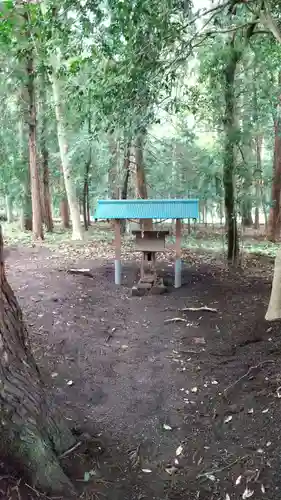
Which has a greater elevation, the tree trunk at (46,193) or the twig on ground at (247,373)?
the tree trunk at (46,193)

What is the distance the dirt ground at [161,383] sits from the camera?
10.7ft

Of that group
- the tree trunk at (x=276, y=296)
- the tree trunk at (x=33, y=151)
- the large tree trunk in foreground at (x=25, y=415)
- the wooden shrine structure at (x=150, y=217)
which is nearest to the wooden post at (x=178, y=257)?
the wooden shrine structure at (x=150, y=217)

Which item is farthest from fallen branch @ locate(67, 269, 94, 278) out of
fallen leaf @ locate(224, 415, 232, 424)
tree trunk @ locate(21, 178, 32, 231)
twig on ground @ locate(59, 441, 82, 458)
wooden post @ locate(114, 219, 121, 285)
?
tree trunk @ locate(21, 178, 32, 231)

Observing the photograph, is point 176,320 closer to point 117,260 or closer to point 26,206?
point 117,260

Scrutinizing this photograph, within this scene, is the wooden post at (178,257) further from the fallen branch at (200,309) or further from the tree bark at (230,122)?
the tree bark at (230,122)

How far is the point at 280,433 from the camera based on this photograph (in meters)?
3.58

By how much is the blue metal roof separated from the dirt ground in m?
1.53

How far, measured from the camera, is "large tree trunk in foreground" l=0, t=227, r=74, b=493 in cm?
268

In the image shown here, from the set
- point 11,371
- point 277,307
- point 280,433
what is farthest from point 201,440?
point 277,307

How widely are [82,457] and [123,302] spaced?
4870 millimetres

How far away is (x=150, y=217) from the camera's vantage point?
8.44 meters

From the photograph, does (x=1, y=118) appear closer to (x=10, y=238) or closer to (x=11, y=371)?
(x=10, y=238)

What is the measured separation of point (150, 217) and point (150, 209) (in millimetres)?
253

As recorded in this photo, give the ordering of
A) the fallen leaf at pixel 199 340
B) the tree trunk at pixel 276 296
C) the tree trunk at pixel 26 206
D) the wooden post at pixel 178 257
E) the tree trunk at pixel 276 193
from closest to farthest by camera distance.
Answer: the tree trunk at pixel 276 296 < the fallen leaf at pixel 199 340 < the wooden post at pixel 178 257 < the tree trunk at pixel 276 193 < the tree trunk at pixel 26 206
